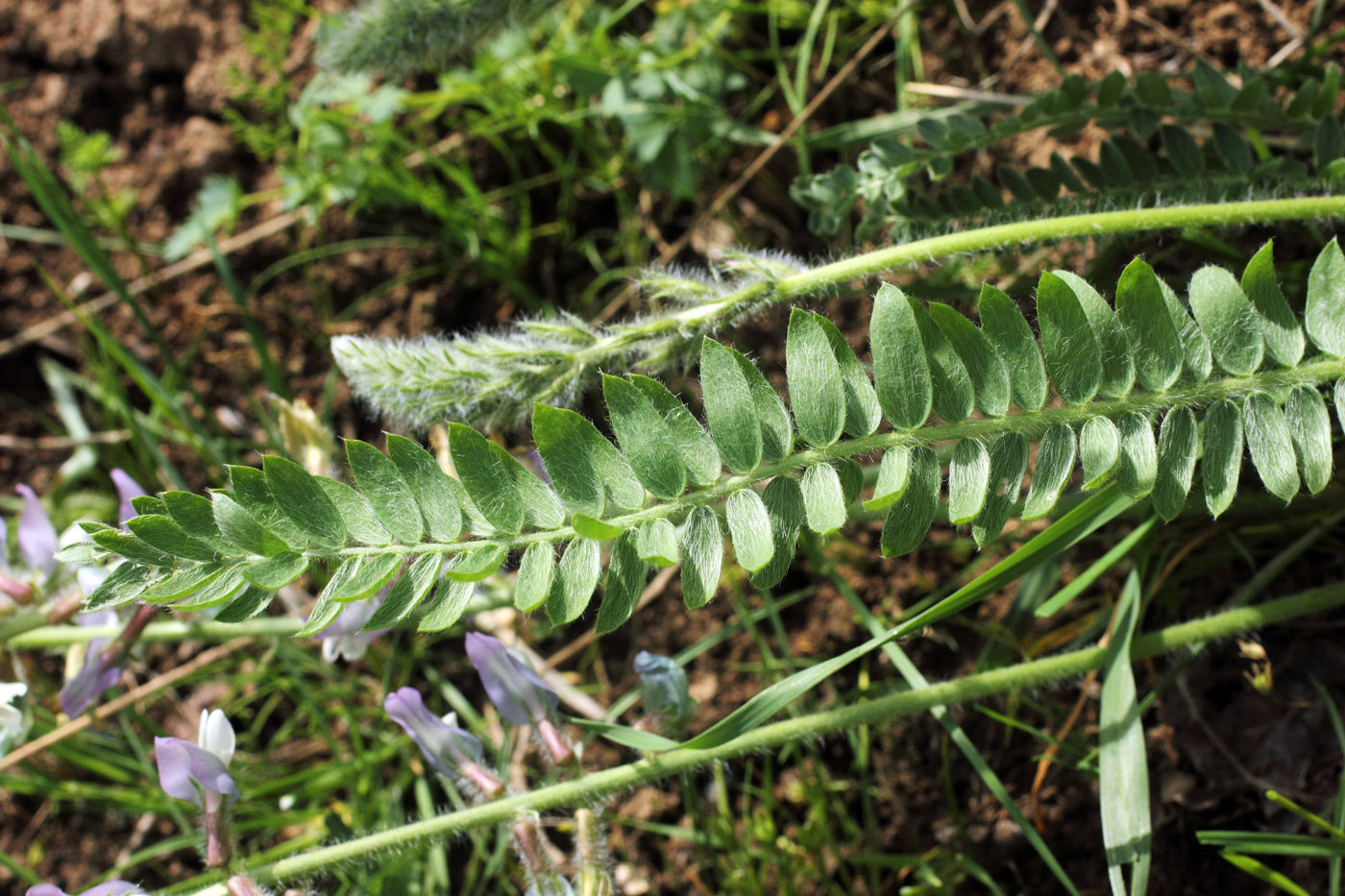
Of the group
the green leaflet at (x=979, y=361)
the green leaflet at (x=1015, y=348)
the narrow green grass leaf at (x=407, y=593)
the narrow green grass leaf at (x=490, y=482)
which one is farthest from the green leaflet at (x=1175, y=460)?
the narrow green grass leaf at (x=407, y=593)

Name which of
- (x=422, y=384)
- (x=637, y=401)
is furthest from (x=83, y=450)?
(x=637, y=401)

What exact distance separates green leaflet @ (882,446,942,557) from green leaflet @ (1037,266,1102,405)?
0.23 m

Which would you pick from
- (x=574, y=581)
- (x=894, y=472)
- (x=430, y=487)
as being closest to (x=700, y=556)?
(x=574, y=581)

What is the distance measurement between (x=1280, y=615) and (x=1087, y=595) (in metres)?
0.53

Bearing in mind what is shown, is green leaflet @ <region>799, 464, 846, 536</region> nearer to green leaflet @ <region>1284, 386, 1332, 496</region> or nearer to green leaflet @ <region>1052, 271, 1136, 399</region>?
green leaflet @ <region>1052, 271, 1136, 399</region>

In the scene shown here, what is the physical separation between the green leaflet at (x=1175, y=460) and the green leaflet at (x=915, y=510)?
0.32 metres

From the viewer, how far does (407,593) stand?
4.63 feet

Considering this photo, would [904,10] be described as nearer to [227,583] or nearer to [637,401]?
[637,401]

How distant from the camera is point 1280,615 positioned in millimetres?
1847

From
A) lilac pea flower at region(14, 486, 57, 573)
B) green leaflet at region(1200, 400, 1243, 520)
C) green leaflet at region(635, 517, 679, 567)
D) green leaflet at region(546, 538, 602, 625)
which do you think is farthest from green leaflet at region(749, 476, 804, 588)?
lilac pea flower at region(14, 486, 57, 573)

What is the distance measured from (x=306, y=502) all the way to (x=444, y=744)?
1.83 feet

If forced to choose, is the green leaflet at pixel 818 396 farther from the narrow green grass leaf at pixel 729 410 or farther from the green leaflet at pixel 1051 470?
the green leaflet at pixel 1051 470

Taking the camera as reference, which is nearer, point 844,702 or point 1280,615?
point 1280,615

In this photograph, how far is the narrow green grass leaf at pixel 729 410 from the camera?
55.7 inches
